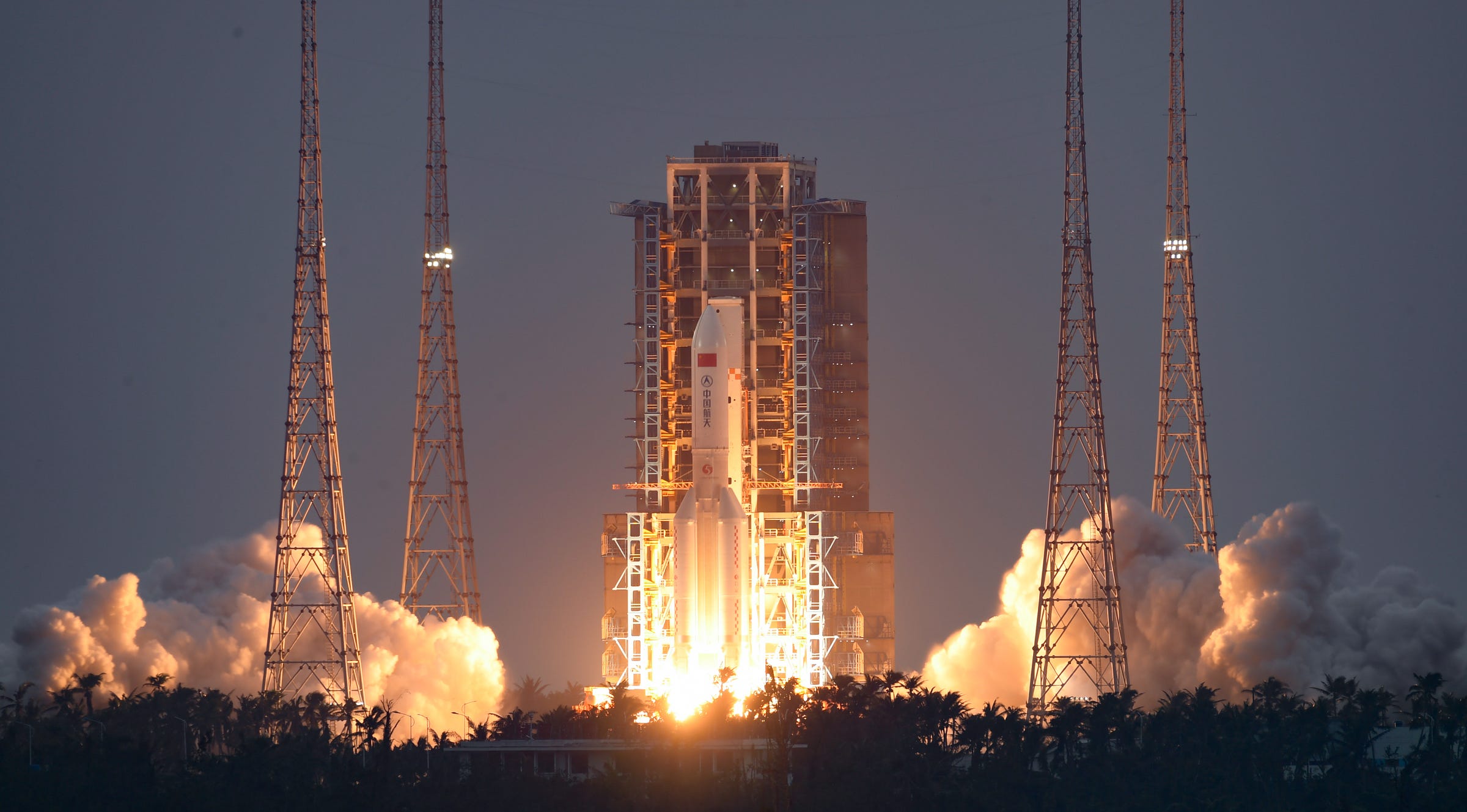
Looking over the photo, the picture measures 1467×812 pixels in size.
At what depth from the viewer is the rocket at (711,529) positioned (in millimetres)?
108688

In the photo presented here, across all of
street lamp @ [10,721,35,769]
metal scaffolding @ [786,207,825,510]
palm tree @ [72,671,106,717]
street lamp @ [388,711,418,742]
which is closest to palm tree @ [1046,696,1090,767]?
metal scaffolding @ [786,207,825,510]

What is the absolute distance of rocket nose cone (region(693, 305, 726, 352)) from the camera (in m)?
109

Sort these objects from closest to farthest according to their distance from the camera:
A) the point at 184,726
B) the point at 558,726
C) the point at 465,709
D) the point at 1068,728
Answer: the point at 1068,728, the point at 184,726, the point at 558,726, the point at 465,709

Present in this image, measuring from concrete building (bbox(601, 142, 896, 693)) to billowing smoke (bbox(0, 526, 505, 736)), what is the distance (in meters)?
4.98

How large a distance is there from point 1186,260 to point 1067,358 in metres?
12.5

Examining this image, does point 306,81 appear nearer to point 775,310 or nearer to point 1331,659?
point 775,310

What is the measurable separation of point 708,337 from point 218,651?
21224 mm

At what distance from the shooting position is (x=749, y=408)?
114 meters

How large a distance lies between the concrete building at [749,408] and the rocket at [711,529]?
4.15ft

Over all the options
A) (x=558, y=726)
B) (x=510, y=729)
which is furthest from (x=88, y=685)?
(x=558, y=726)

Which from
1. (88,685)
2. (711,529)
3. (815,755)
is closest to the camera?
(815,755)

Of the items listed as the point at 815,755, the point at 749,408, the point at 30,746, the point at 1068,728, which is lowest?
the point at 815,755

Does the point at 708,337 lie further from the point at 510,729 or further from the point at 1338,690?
the point at 1338,690

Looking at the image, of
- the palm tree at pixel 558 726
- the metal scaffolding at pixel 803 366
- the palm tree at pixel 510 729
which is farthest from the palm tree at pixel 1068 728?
the palm tree at pixel 510 729
